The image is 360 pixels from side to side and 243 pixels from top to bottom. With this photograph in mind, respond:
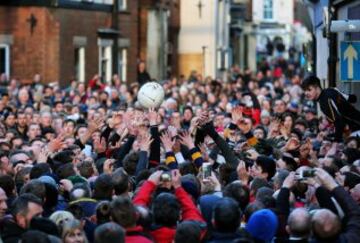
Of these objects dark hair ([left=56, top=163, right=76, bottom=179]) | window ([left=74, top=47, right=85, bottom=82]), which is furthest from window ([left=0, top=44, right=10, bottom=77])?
dark hair ([left=56, top=163, right=76, bottom=179])

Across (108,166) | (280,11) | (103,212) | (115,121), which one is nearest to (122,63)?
(115,121)

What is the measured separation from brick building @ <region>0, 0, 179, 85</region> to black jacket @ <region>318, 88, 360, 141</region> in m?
22.4

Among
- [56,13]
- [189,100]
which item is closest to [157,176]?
[189,100]

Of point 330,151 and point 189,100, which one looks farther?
point 189,100

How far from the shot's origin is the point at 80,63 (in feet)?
138

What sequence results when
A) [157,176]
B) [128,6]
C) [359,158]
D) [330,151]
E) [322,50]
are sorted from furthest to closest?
1. [128,6]
2. [322,50]
3. [330,151]
4. [359,158]
5. [157,176]

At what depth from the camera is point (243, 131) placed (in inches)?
747

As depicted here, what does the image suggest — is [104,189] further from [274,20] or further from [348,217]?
[274,20]

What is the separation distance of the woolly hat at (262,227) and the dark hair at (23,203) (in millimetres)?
1748

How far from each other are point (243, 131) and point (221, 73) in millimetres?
40243

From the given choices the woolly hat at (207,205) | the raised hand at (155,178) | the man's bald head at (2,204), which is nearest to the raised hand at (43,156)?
the man's bald head at (2,204)

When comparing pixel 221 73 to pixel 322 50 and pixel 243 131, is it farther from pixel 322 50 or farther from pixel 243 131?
pixel 243 131

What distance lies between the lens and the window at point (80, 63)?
4169 cm

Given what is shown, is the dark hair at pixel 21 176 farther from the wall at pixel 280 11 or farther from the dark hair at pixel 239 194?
the wall at pixel 280 11
